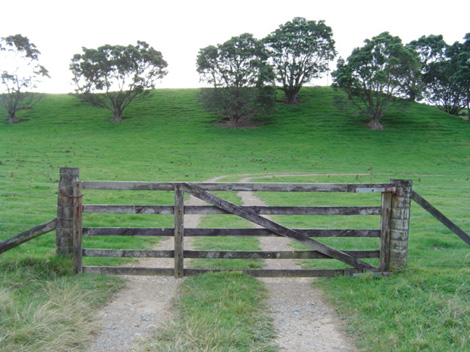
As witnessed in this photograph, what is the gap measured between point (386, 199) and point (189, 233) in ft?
12.8

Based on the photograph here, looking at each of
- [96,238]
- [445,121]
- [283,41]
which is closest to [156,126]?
[283,41]

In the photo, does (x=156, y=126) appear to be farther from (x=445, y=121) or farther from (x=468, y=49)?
(x=468, y=49)

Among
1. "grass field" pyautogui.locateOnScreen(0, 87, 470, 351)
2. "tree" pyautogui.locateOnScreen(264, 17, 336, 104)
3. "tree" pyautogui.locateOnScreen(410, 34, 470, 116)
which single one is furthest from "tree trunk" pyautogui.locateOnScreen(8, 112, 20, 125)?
"tree" pyautogui.locateOnScreen(410, 34, 470, 116)

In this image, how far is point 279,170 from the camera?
35.7 m

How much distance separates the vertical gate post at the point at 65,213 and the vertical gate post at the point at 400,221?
6306mm

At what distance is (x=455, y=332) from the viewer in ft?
16.8

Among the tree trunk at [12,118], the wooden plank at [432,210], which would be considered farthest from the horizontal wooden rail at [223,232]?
the tree trunk at [12,118]

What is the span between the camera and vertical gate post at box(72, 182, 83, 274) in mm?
7488

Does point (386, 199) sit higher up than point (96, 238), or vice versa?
point (386, 199)

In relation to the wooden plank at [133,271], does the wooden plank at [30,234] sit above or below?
above

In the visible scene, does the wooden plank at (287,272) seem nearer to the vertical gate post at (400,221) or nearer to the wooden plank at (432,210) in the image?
the vertical gate post at (400,221)

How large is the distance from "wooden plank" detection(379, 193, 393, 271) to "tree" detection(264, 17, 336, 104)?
6279 centimetres

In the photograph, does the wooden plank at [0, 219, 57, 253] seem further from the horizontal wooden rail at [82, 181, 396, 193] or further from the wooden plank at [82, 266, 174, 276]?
the wooden plank at [82, 266, 174, 276]

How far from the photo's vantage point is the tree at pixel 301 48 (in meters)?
66.4
